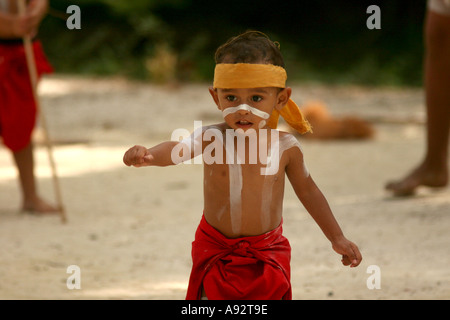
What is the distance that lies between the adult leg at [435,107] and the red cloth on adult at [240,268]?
102 inches

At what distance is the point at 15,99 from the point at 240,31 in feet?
30.4

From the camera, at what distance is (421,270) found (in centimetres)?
324

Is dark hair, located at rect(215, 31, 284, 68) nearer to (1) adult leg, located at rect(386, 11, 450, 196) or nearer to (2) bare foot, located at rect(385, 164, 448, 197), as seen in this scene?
(1) adult leg, located at rect(386, 11, 450, 196)

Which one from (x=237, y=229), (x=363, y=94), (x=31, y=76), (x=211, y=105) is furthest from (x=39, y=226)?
(x=363, y=94)

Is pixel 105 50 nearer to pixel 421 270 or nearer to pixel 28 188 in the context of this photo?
pixel 28 188

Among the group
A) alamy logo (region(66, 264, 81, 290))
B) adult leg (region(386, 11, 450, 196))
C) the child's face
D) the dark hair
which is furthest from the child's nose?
adult leg (region(386, 11, 450, 196))

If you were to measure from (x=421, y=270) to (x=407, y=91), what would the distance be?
26.6 feet

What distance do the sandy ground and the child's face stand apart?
1.02 metres

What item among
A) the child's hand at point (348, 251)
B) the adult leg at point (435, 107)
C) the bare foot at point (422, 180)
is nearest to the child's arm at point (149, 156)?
the child's hand at point (348, 251)

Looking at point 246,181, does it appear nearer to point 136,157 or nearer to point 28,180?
point 136,157

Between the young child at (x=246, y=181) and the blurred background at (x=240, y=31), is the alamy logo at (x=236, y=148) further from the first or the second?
the blurred background at (x=240, y=31)

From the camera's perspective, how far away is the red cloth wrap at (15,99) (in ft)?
14.7

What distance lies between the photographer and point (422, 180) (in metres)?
4.66

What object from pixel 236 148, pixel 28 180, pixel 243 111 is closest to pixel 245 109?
pixel 243 111
